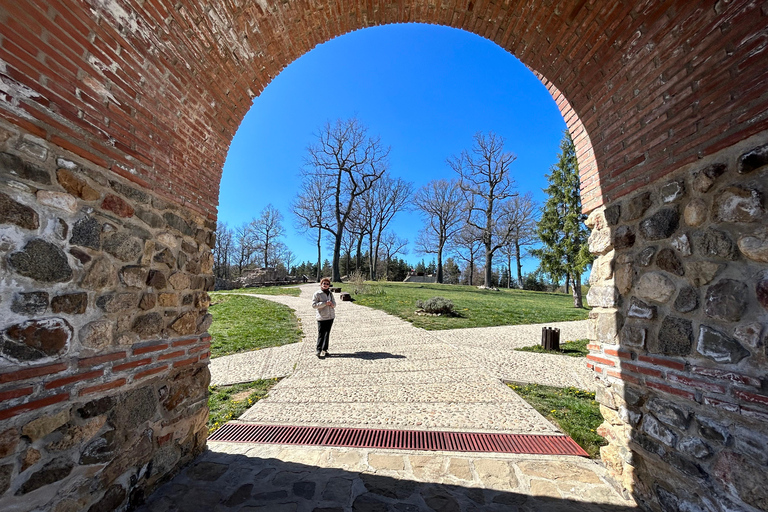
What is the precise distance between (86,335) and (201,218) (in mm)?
1507

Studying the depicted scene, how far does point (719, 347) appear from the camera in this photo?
6.09ft

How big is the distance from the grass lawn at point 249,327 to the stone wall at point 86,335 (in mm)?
5185

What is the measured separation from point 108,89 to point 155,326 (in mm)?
1715

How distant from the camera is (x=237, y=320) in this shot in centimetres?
1178

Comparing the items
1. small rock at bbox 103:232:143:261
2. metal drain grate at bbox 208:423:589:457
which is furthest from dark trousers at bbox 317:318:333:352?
small rock at bbox 103:232:143:261

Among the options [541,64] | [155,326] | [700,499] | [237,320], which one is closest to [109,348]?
[155,326]

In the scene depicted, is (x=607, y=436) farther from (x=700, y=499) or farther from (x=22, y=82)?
(x=22, y=82)

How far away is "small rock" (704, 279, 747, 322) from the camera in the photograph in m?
1.76

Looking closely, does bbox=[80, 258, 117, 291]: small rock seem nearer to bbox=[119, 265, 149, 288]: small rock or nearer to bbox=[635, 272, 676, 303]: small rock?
bbox=[119, 265, 149, 288]: small rock

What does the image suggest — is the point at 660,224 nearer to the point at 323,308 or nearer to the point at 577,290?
the point at 323,308

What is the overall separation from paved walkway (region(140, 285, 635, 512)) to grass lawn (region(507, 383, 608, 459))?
0.58ft

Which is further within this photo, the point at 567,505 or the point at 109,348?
the point at 567,505

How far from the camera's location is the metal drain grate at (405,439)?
3105 millimetres

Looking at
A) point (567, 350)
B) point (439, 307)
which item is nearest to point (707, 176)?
point (567, 350)
